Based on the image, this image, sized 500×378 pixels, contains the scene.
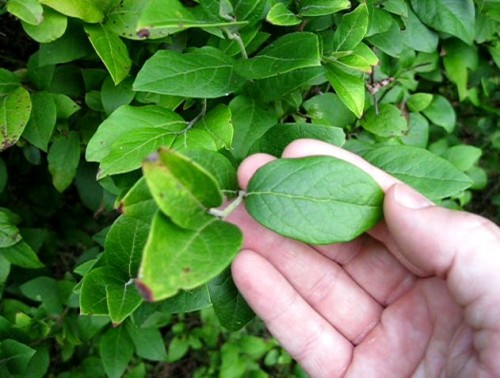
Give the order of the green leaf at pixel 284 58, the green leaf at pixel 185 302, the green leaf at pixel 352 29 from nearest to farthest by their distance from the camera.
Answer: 1. the green leaf at pixel 284 58
2. the green leaf at pixel 352 29
3. the green leaf at pixel 185 302

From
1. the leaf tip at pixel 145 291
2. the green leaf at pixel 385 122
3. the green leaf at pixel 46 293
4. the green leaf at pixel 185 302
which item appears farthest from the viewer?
the green leaf at pixel 46 293

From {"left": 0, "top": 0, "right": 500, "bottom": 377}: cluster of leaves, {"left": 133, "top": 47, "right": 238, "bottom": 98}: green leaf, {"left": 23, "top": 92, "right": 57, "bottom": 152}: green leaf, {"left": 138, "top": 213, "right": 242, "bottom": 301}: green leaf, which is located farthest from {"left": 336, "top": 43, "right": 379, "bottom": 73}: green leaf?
{"left": 23, "top": 92, "right": 57, "bottom": 152}: green leaf

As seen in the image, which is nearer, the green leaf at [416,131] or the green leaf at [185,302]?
the green leaf at [185,302]

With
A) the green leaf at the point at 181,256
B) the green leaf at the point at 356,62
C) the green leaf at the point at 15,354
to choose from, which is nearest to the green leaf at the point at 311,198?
the green leaf at the point at 181,256

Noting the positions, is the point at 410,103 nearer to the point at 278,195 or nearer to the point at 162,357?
the point at 278,195

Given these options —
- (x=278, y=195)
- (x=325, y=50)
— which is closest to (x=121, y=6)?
(x=325, y=50)

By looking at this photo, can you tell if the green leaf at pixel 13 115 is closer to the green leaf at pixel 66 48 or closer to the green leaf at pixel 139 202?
the green leaf at pixel 66 48
